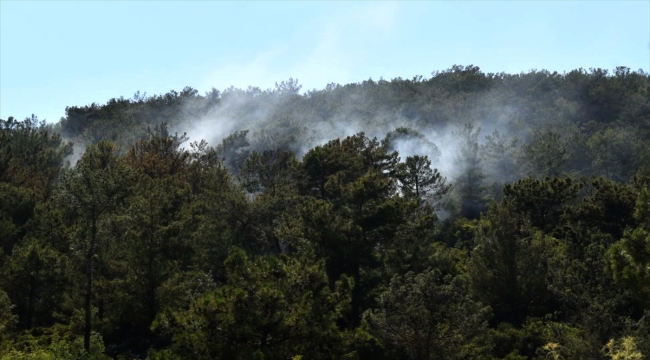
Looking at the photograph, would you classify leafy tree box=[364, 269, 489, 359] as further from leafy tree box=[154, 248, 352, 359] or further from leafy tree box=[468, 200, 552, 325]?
leafy tree box=[468, 200, 552, 325]

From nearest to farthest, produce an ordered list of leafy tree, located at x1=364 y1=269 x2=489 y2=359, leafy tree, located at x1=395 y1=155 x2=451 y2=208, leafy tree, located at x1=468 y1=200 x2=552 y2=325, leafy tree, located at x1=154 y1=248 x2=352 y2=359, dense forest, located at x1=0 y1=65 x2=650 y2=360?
leafy tree, located at x1=154 y1=248 x2=352 y2=359
dense forest, located at x1=0 y1=65 x2=650 y2=360
leafy tree, located at x1=364 y1=269 x2=489 y2=359
leafy tree, located at x1=468 y1=200 x2=552 y2=325
leafy tree, located at x1=395 y1=155 x2=451 y2=208

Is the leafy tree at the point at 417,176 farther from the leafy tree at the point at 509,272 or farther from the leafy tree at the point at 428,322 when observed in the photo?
the leafy tree at the point at 428,322

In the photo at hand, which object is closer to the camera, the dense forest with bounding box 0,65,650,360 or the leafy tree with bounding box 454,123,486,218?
the dense forest with bounding box 0,65,650,360

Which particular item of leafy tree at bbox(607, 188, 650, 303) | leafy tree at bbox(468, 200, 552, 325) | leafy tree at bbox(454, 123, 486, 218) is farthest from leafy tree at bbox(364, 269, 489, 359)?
leafy tree at bbox(454, 123, 486, 218)

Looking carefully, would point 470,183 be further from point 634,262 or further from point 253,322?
point 253,322

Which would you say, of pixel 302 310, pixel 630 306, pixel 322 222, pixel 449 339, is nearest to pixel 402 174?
pixel 322 222

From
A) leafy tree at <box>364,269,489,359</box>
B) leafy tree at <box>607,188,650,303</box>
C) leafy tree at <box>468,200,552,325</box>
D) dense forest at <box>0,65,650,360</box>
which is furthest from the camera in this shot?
leafy tree at <box>468,200,552,325</box>

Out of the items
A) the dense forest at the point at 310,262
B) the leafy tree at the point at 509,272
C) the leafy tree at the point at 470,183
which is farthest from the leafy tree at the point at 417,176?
the leafy tree at the point at 509,272

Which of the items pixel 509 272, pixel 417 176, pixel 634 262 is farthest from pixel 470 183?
pixel 634 262

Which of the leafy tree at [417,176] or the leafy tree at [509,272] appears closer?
the leafy tree at [509,272]

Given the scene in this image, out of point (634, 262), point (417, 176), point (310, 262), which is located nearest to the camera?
point (634, 262)

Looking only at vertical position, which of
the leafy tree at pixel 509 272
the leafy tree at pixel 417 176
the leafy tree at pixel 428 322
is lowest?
the leafy tree at pixel 428 322

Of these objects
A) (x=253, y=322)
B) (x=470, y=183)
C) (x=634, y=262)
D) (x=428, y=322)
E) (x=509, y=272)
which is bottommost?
(x=428, y=322)

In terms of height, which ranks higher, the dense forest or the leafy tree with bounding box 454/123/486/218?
the leafy tree with bounding box 454/123/486/218
